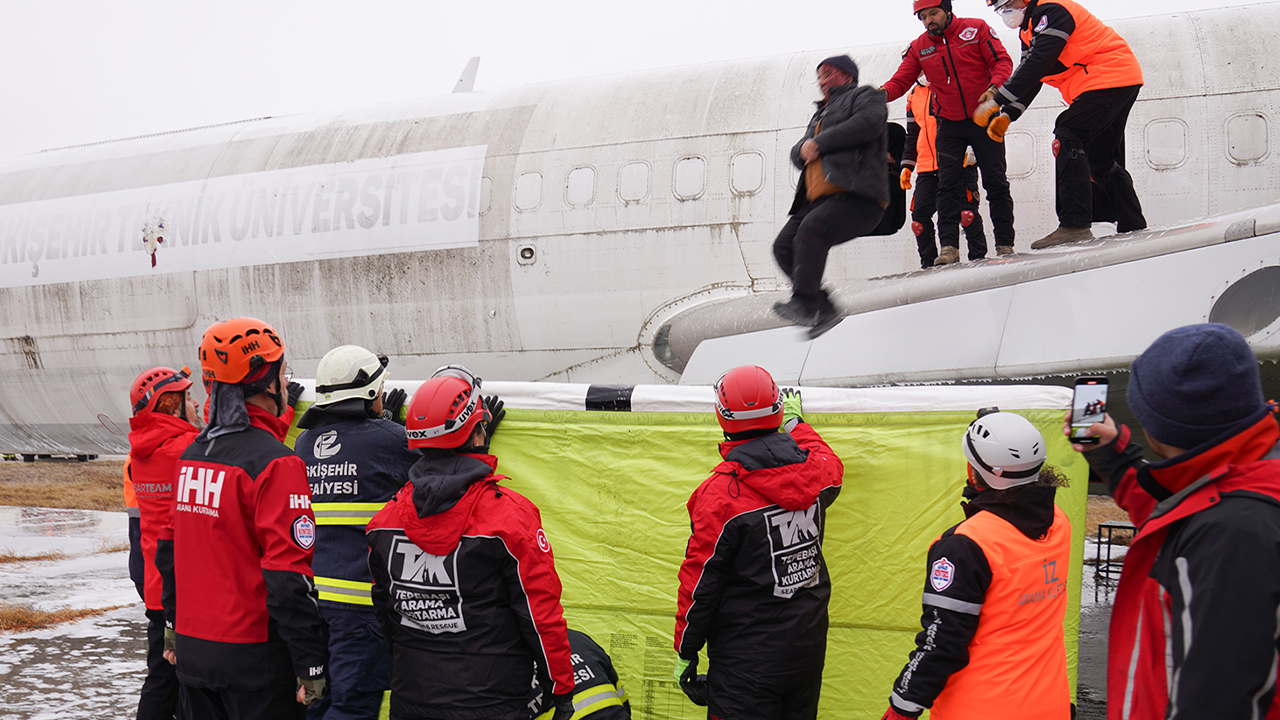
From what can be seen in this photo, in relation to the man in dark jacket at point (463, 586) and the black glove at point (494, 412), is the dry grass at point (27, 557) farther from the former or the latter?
the man in dark jacket at point (463, 586)

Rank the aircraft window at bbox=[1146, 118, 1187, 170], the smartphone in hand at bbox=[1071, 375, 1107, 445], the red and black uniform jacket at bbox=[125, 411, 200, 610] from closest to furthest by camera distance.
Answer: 1. the smartphone in hand at bbox=[1071, 375, 1107, 445]
2. the red and black uniform jacket at bbox=[125, 411, 200, 610]
3. the aircraft window at bbox=[1146, 118, 1187, 170]

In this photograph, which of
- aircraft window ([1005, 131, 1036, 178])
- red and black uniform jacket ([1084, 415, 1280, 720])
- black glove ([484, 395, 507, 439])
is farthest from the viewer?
aircraft window ([1005, 131, 1036, 178])

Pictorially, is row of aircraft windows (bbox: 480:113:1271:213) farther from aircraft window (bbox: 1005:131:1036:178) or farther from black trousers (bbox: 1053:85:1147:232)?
black trousers (bbox: 1053:85:1147:232)

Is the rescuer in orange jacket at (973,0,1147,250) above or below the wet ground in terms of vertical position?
above

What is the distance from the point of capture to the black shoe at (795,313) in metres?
5.85

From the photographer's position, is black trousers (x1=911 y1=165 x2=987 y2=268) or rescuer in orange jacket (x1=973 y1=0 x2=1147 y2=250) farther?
black trousers (x1=911 y1=165 x2=987 y2=268)

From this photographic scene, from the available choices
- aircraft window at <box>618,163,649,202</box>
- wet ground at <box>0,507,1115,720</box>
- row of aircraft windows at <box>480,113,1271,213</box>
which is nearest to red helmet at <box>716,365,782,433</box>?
wet ground at <box>0,507,1115,720</box>

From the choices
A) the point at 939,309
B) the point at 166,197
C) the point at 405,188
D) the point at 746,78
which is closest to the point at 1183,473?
the point at 939,309

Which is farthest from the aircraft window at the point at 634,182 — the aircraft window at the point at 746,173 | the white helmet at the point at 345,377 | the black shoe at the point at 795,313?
the white helmet at the point at 345,377

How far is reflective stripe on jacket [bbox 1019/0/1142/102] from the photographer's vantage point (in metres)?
5.47

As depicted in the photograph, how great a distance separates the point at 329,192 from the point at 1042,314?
7.31m

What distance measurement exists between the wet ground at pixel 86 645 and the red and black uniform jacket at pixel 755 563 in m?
3.18

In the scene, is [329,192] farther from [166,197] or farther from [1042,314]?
[1042,314]

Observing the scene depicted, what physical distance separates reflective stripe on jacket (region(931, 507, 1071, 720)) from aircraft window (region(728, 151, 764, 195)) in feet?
18.2
